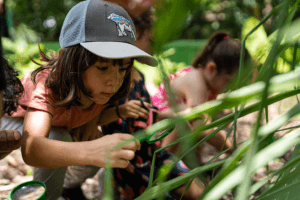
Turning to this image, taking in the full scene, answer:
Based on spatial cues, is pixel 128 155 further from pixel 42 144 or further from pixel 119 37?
pixel 119 37

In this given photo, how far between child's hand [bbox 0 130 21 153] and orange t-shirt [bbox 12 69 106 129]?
0.08 meters

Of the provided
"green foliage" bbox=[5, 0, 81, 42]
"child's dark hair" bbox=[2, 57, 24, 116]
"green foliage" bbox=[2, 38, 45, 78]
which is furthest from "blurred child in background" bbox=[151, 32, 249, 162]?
"green foliage" bbox=[5, 0, 81, 42]

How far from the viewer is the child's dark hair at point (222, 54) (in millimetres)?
1156

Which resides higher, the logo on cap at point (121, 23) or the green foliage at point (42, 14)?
the logo on cap at point (121, 23)

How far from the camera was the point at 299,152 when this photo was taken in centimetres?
26

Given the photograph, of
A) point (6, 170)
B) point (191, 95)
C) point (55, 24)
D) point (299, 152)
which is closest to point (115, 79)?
point (299, 152)

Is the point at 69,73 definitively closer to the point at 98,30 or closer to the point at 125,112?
the point at 98,30

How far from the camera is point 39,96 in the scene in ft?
2.06

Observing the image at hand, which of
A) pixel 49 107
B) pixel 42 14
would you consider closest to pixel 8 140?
pixel 49 107

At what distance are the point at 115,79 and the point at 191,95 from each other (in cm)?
62

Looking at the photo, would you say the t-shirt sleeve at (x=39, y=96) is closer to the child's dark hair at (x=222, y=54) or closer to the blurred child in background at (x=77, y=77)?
the blurred child in background at (x=77, y=77)

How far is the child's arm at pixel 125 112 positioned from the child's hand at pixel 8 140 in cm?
34

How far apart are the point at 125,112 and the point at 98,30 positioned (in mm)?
328

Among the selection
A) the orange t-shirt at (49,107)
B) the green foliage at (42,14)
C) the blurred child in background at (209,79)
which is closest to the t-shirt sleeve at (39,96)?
the orange t-shirt at (49,107)
